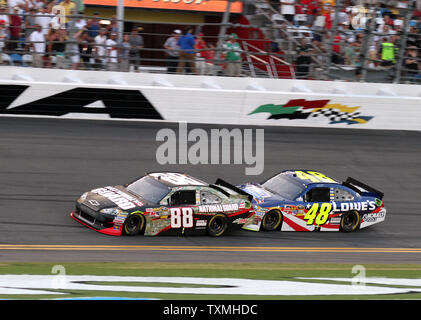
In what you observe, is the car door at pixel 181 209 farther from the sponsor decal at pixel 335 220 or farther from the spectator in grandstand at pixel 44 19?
the spectator in grandstand at pixel 44 19

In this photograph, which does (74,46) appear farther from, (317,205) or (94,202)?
(317,205)

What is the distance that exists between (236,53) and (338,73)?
3.07m

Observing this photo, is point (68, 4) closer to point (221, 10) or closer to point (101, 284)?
point (221, 10)

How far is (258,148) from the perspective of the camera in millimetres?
18719

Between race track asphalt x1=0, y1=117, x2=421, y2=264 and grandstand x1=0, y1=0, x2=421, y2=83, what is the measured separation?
168 centimetres

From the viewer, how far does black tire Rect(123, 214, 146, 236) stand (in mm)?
12898

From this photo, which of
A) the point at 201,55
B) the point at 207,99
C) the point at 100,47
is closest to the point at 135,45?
the point at 100,47

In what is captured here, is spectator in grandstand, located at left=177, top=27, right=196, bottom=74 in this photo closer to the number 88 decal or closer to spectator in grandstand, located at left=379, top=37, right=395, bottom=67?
spectator in grandstand, located at left=379, top=37, right=395, bottom=67

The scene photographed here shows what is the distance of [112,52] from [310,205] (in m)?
7.50

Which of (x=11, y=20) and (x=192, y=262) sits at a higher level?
(x=11, y=20)

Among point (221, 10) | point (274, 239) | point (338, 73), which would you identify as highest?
point (221, 10)

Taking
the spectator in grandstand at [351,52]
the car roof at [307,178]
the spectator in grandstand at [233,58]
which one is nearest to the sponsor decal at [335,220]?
the car roof at [307,178]

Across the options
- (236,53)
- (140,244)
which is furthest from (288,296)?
(236,53)

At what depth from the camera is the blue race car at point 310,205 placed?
14.2 m
